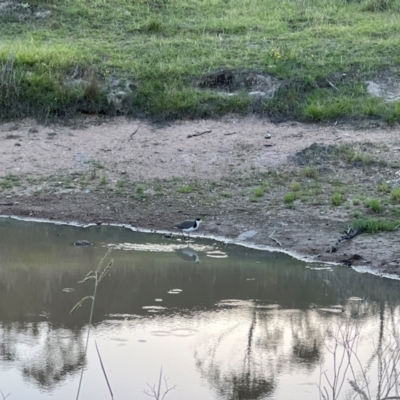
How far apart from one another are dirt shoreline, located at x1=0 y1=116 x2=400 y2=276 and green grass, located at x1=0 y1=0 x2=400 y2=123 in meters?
0.39

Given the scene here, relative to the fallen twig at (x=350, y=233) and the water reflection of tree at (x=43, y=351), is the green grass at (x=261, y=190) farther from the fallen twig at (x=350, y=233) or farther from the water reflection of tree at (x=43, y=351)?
the water reflection of tree at (x=43, y=351)

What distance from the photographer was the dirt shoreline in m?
9.48

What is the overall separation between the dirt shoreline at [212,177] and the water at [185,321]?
648 millimetres

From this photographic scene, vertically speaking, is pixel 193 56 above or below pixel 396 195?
above

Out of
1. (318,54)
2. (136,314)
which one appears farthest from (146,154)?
(136,314)

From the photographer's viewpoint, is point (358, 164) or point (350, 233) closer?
point (350, 233)

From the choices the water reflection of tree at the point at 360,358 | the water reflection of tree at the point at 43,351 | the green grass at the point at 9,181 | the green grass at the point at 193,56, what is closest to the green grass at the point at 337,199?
the green grass at the point at 193,56

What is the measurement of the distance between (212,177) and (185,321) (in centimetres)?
452

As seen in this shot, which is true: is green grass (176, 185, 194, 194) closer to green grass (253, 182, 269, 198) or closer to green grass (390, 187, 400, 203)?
green grass (253, 182, 269, 198)

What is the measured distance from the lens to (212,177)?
11055 millimetres

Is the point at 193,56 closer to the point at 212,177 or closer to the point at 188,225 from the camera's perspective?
the point at 212,177

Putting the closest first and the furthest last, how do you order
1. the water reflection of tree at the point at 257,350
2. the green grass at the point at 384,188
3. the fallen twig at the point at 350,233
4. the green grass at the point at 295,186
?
the water reflection of tree at the point at 257,350 < the fallen twig at the point at 350,233 < the green grass at the point at 384,188 < the green grass at the point at 295,186

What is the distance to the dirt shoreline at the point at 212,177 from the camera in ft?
31.1

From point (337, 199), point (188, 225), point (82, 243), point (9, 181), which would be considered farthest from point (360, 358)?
point (9, 181)
